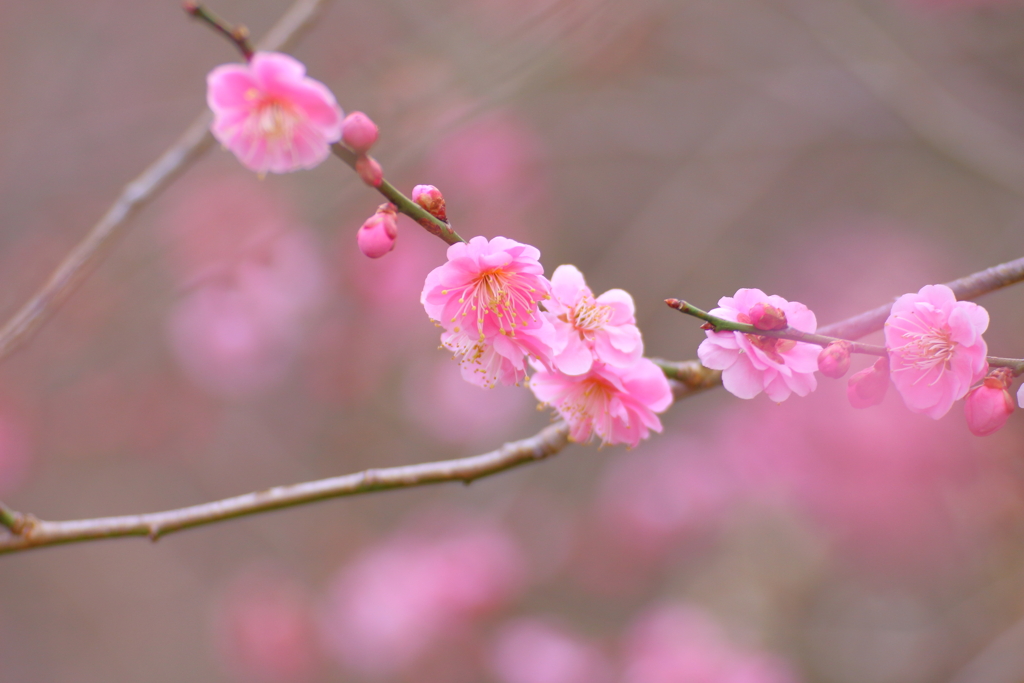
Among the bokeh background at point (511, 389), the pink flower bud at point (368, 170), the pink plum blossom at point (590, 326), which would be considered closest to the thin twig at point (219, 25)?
the pink flower bud at point (368, 170)

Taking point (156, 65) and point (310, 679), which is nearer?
point (310, 679)

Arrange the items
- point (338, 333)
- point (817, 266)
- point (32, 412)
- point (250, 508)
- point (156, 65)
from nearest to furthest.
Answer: point (250, 508) < point (32, 412) < point (338, 333) < point (817, 266) < point (156, 65)

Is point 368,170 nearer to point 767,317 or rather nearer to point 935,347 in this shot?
point 767,317

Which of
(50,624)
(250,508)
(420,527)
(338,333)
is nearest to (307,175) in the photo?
(338,333)

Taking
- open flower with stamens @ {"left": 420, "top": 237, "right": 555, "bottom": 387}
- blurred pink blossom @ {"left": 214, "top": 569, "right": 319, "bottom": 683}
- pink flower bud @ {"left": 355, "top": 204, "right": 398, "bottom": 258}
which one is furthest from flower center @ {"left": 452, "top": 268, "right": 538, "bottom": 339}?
blurred pink blossom @ {"left": 214, "top": 569, "right": 319, "bottom": 683}

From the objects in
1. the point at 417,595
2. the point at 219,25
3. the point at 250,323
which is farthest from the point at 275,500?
the point at 250,323

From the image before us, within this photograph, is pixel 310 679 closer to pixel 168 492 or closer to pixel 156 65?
pixel 168 492

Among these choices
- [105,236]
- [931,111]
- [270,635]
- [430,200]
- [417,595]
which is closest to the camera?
[430,200]

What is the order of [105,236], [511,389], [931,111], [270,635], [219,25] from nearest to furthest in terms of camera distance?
1. [219,25]
2. [105,236]
3. [931,111]
4. [270,635]
5. [511,389]
